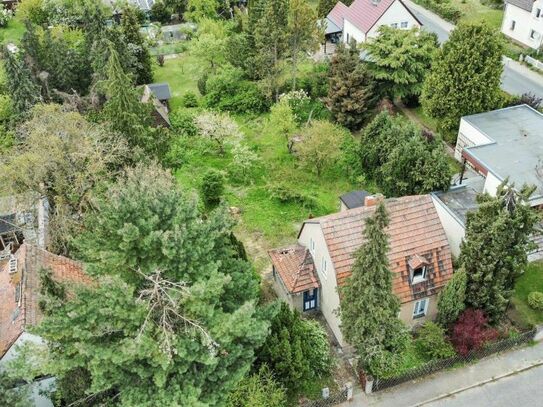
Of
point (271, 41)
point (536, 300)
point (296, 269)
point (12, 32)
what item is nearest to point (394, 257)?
point (296, 269)

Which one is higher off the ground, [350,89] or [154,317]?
[154,317]

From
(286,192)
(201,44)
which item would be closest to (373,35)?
(201,44)

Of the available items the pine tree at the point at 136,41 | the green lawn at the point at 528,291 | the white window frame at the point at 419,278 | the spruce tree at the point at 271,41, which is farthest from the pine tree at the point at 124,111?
the green lawn at the point at 528,291

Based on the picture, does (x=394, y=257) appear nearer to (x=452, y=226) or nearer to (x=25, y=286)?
(x=452, y=226)

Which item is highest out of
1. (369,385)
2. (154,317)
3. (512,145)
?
(154,317)

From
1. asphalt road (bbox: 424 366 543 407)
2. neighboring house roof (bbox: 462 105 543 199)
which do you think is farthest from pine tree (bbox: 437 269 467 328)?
neighboring house roof (bbox: 462 105 543 199)

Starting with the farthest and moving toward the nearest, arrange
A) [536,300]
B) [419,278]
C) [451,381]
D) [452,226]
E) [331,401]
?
1. [452,226]
2. [536,300]
3. [419,278]
4. [451,381]
5. [331,401]

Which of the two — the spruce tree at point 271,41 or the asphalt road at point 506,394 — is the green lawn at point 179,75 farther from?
the asphalt road at point 506,394
